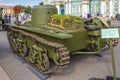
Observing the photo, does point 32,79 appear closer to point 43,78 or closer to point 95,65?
point 43,78

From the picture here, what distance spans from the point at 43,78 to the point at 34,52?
1.12 m

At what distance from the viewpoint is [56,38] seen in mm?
5898

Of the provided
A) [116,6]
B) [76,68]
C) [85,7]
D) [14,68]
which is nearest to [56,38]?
[76,68]

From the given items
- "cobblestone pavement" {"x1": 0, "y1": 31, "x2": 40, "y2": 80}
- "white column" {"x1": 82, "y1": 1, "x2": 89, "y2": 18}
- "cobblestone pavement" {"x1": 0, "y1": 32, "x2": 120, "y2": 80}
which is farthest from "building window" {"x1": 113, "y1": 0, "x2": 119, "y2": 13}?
"cobblestone pavement" {"x1": 0, "y1": 31, "x2": 40, "y2": 80}

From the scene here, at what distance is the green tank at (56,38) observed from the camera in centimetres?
582

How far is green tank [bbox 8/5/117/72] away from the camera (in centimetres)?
582

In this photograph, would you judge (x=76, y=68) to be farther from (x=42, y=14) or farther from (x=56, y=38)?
(x=42, y=14)

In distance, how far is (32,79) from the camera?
19.6 ft

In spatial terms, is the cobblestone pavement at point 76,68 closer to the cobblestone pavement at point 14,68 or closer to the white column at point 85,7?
the cobblestone pavement at point 14,68

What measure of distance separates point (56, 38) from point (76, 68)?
152 centimetres

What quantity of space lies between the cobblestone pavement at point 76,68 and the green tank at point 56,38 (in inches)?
14.3

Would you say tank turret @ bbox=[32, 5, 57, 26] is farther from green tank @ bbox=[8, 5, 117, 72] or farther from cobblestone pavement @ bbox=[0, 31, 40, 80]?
cobblestone pavement @ bbox=[0, 31, 40, 80]

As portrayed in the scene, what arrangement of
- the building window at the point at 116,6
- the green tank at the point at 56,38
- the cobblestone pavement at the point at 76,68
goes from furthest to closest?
the building window at the point at 116,6 → the cobblestone pavement at the point at 76,68 → the green tank at the point at 56,38

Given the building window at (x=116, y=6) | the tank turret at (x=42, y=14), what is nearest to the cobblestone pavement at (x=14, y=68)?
the tank turret at (x=42, y=14)
